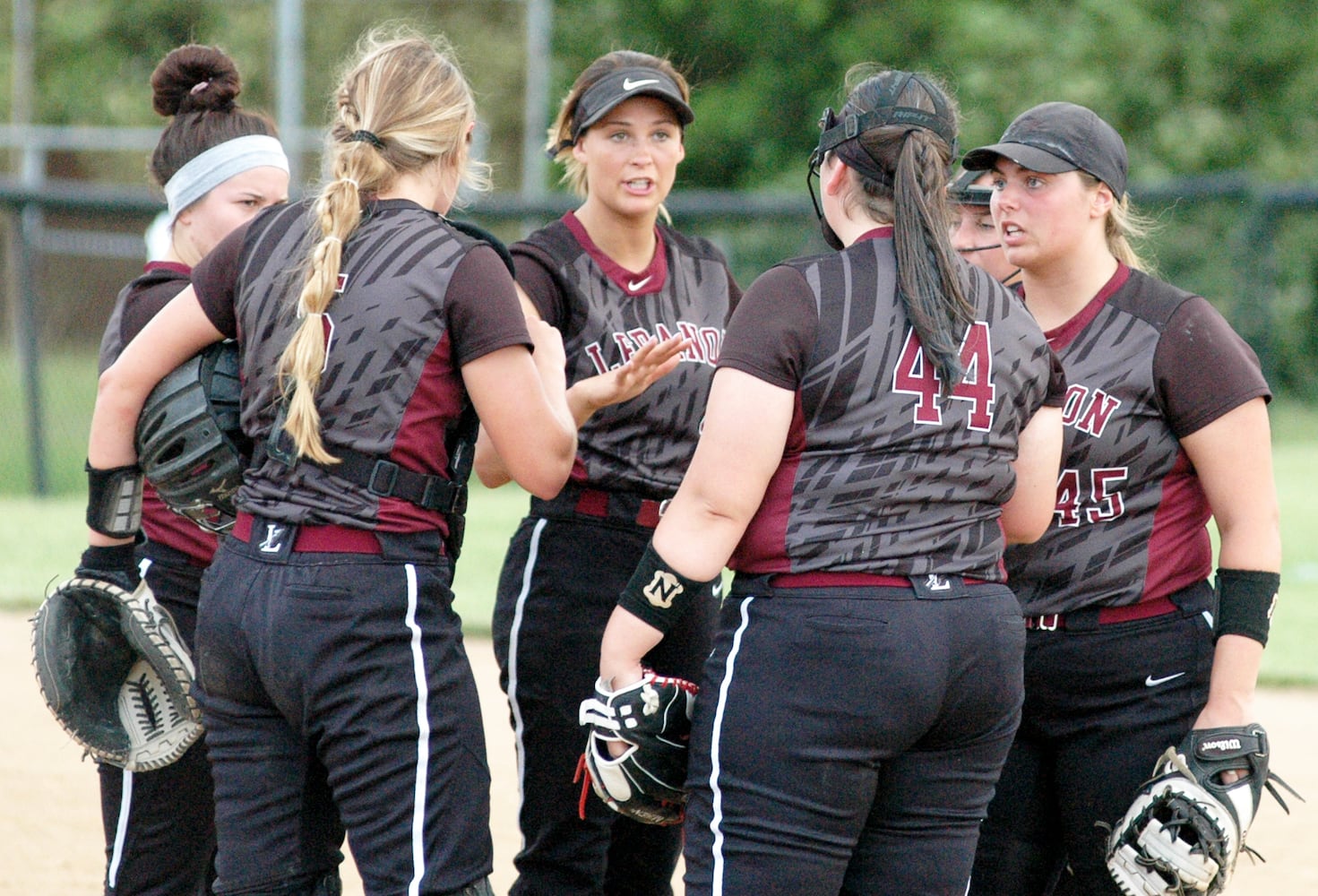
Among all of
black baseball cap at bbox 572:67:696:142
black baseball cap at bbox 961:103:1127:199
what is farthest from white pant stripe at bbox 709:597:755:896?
black baseball cap at bbox 572:67:696:142

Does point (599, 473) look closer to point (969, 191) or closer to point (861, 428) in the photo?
point (969, 191)

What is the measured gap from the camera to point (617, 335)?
12.0 feet

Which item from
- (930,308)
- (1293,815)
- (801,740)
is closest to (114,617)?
(801,740)

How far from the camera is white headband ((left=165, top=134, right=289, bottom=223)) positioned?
3.37m

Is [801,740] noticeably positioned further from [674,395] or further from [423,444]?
[674,395]

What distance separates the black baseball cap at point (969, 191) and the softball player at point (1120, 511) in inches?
19.2

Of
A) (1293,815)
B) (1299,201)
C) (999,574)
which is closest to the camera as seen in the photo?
(999,574)

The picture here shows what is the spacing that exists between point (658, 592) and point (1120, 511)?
1029mm

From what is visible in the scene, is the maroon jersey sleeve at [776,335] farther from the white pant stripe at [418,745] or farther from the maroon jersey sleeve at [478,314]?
the white pant stripe at [418,745]

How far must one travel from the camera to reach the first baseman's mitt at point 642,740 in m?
2.58

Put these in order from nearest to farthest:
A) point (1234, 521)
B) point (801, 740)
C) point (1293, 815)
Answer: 1. point (801, 740)
2. point (1234, 521)
3. point (1293, 815)

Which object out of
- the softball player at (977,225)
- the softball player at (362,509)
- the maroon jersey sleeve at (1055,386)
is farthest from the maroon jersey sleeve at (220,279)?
the softball player at (977,225)

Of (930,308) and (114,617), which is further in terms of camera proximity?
(114,617)

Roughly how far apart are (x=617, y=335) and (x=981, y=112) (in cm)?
1671
